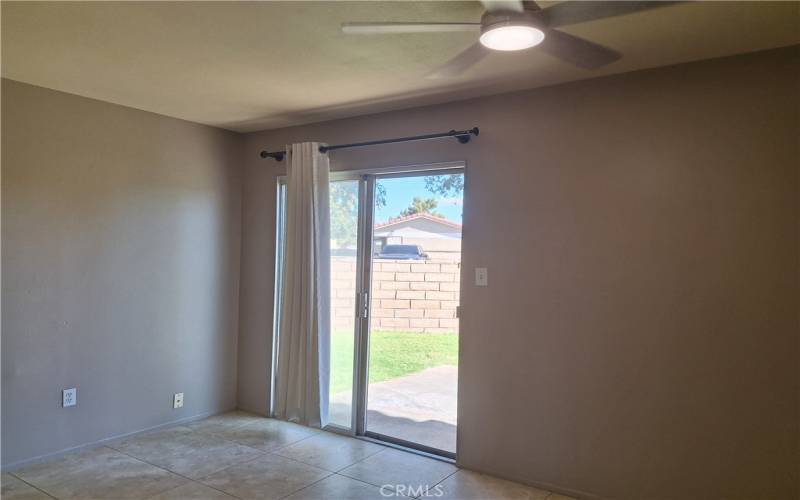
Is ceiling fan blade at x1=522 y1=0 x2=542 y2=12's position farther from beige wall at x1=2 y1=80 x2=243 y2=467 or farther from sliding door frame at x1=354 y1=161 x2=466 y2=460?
beige wall at x1=2 y1=80 x2=243 y2=467

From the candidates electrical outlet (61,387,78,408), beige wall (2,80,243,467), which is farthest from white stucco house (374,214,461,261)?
electrical outlet (61,387,78,408)

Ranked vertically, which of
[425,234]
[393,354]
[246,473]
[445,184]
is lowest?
[246,473]

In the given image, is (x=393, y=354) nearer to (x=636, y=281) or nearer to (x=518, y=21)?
(x=636, y=281)

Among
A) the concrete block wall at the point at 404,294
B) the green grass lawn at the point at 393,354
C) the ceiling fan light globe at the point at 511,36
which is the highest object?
the ceiling fan light globe at the point at 511,36

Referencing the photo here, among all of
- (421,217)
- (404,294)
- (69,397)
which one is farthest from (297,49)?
(69,397)

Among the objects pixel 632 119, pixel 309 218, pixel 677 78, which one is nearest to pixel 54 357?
pixel 309 218

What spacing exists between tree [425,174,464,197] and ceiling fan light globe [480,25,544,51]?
1.45 m

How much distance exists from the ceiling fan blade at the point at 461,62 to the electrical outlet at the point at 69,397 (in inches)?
118

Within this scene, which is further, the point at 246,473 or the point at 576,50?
the point at 246,473

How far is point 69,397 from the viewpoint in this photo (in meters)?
3.39

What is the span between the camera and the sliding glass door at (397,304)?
11.4 feet

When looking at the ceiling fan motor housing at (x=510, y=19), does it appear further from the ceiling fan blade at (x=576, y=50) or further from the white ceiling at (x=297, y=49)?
the ceiling fan blade at (x=576, y=50)

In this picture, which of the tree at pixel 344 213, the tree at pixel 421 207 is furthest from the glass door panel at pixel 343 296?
the tree at pixel 421 207

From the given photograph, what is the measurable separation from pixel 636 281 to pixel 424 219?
140 centimetres
